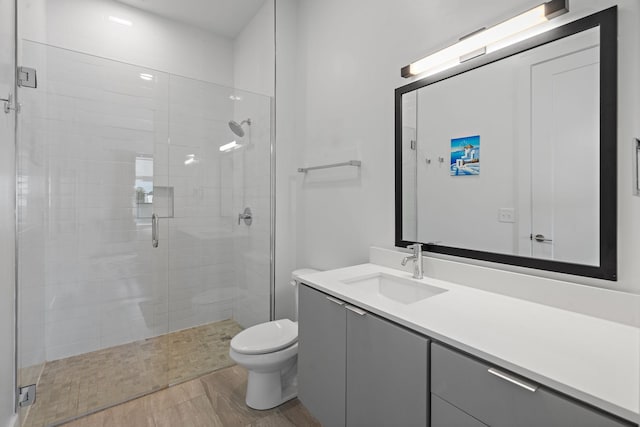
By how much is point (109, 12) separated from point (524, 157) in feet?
10.3

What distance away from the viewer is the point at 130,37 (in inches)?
100

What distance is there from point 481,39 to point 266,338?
183 centimetres

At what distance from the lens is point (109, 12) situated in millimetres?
2445

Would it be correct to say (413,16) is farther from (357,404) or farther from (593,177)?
(357,404)

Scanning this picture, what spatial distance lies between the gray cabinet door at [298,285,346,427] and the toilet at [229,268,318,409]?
232 millimetres

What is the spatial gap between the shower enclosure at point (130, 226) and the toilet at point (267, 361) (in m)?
0.58

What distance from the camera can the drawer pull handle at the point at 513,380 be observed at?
674 millimetres

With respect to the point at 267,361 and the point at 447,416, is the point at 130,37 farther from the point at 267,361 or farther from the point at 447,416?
the point at 447,416

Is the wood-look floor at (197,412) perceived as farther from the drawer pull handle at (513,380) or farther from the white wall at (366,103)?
the drawer pull handle at (513,380)

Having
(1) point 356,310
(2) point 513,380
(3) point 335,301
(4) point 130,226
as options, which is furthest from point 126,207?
(2) point 513,380

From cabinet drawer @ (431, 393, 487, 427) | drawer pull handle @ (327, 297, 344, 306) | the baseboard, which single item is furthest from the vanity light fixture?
the baseboard

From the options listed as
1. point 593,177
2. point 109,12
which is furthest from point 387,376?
point 109,12

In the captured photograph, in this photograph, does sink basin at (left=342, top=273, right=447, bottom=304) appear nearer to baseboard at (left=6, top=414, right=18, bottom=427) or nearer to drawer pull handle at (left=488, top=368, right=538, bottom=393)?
drawer pull handle at (left=488, top=368, right=538, bottom=393)

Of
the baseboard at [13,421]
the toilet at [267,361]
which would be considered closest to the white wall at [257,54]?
the toilet at [267,361]
